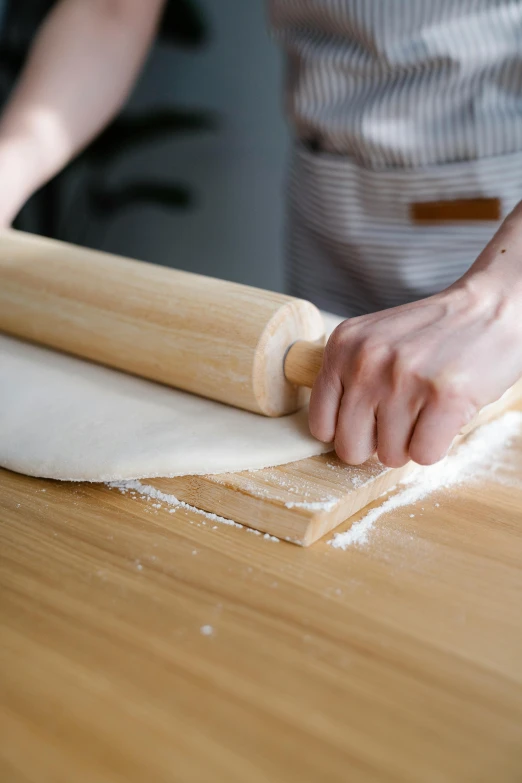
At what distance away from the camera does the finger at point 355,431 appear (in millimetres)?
714

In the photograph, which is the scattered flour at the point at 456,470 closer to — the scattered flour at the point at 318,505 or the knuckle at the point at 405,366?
the scattered flour at the point at 318,505

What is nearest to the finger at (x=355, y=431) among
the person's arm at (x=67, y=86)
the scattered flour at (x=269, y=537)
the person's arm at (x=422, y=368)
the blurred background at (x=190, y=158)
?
the person's arm at (x=422, y=368)

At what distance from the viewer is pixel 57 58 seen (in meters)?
1.29

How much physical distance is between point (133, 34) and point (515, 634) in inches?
49.4

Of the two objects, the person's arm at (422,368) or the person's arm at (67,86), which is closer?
the person's arm at (422,368)

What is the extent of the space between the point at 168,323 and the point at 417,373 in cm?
33

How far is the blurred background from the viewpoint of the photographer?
211 cm

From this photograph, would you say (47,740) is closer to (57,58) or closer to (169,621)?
(169,621)

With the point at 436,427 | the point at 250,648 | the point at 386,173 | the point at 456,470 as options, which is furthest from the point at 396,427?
the point at 386,173

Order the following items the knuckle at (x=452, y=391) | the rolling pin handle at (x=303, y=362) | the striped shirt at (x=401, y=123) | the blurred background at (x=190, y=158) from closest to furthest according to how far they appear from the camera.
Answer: the knuckle at (x=452, y=391)
the rolling pin handle at (x=303, y=362)
the striped shirt at (x=401, y=123)
the blurred background at (x=190, y=158)

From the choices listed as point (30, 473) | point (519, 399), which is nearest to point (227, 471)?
point (30, 473)

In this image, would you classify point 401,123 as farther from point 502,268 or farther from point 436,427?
point 436,427

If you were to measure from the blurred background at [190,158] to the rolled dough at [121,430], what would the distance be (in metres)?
1.39

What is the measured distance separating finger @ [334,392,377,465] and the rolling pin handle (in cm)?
9
